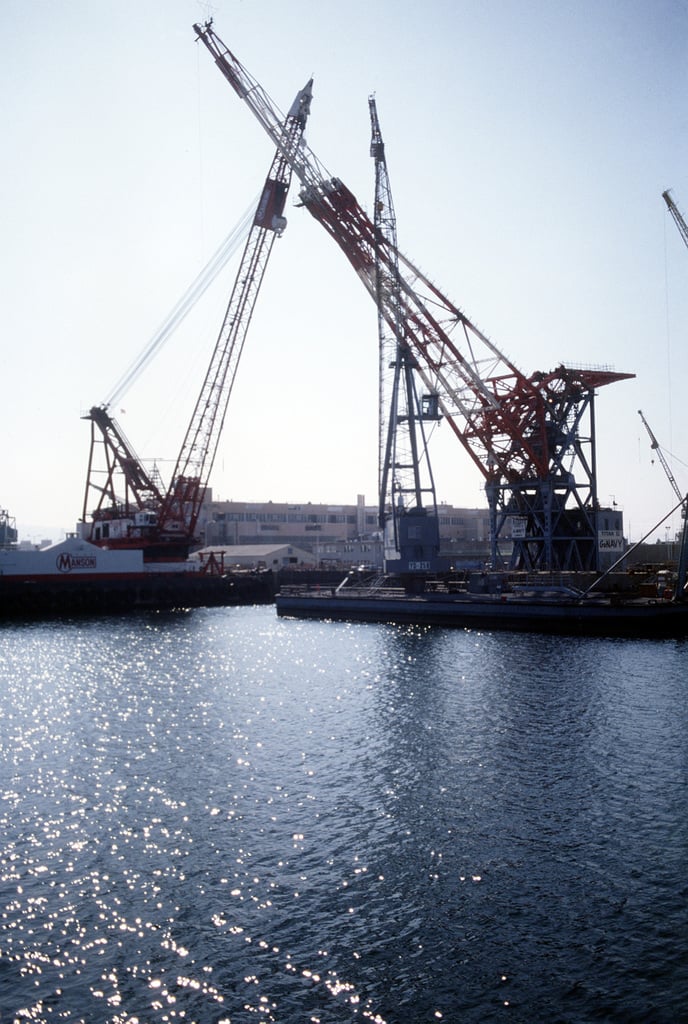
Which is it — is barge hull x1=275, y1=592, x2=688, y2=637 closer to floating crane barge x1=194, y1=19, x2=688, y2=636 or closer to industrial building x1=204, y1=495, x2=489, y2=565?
floating crane barge x1=194, y1=19, x2=688, y2=636

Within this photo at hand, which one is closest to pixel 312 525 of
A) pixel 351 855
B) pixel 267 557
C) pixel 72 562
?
pixel 267 557

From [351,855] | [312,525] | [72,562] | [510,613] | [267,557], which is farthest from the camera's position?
[312,525]

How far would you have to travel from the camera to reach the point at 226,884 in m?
15.9

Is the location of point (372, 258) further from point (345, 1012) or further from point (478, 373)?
point (345, 1012)

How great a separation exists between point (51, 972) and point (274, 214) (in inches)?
3349

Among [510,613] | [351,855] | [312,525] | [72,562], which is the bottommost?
[351,855]

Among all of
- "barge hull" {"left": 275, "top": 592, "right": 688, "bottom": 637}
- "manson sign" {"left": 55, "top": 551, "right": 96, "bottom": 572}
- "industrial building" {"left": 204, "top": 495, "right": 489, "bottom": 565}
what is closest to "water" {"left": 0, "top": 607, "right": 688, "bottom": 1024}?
"barge hull" {"left": 275, "top": 592, "right": 688, "bottom": 637}

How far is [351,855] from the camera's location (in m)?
17.1

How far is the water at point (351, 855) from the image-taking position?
12180 millimetres

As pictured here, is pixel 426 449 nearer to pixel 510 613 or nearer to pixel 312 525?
pixel 510 613

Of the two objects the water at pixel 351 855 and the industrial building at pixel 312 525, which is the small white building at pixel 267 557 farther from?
the water at pixel 351 855

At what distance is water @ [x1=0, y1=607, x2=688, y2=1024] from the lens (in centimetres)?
1218

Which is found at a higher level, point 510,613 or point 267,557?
point 267,557

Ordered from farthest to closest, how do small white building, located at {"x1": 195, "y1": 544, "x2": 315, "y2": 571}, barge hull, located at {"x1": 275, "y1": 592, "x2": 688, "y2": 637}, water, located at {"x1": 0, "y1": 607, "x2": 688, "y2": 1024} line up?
small white building, located at {"x1": 195, "y1": 544, "x2": 315, "y2": 571} → barge hull, located at {"x1": 275, "y1": 592, "x2": 688, "y2": 637} → water, located at {"x1": 0, "y1": 607, "x2": 688, "y2": 1024}
